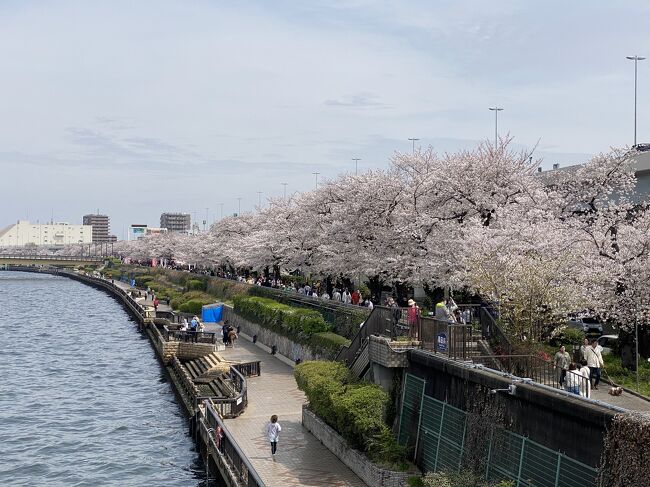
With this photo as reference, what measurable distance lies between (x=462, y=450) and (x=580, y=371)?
3.79m

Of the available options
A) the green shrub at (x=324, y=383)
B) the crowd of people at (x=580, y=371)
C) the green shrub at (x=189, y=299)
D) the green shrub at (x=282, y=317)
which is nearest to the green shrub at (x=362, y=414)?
the green shrub at (x=324, y=383)

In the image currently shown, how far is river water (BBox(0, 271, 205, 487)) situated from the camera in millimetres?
32659

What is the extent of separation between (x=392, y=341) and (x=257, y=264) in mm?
60310

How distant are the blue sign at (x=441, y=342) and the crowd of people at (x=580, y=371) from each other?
3.29 m

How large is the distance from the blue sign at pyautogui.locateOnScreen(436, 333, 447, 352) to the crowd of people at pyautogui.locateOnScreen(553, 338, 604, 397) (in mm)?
3292

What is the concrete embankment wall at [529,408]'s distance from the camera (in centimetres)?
1533

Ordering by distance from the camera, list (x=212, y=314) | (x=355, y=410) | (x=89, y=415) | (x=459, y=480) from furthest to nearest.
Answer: (x=212, y=314), (x=89, y=415), (x=355, y=410), (x=459, y=480)

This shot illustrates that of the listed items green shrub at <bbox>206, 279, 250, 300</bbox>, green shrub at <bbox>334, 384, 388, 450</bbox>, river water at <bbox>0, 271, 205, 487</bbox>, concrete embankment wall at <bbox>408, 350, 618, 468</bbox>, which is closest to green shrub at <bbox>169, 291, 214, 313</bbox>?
green shrub at <bbox>206, 279, 250, 300</bbox>

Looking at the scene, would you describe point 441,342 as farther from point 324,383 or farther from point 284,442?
point 284,442

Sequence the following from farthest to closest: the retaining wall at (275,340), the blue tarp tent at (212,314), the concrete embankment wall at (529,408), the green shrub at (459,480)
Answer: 1. the blue tarp tent at (212,314)
2. the retaining wall at (275,340)
3. the green shrub at (459,480)
4. the concrete embankment wall at (529,408)

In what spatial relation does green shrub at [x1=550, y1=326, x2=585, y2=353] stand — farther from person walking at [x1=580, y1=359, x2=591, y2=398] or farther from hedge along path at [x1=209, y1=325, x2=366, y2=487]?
person walking at [x1=580, y1=359, x2=591, y2=398]

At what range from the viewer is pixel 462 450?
20.5m

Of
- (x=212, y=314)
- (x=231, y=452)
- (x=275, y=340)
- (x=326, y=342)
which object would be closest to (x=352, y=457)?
(x=231, y=452)

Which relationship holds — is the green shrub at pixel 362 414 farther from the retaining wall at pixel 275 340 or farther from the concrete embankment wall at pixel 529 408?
the retaining wall at pixel 275 340
